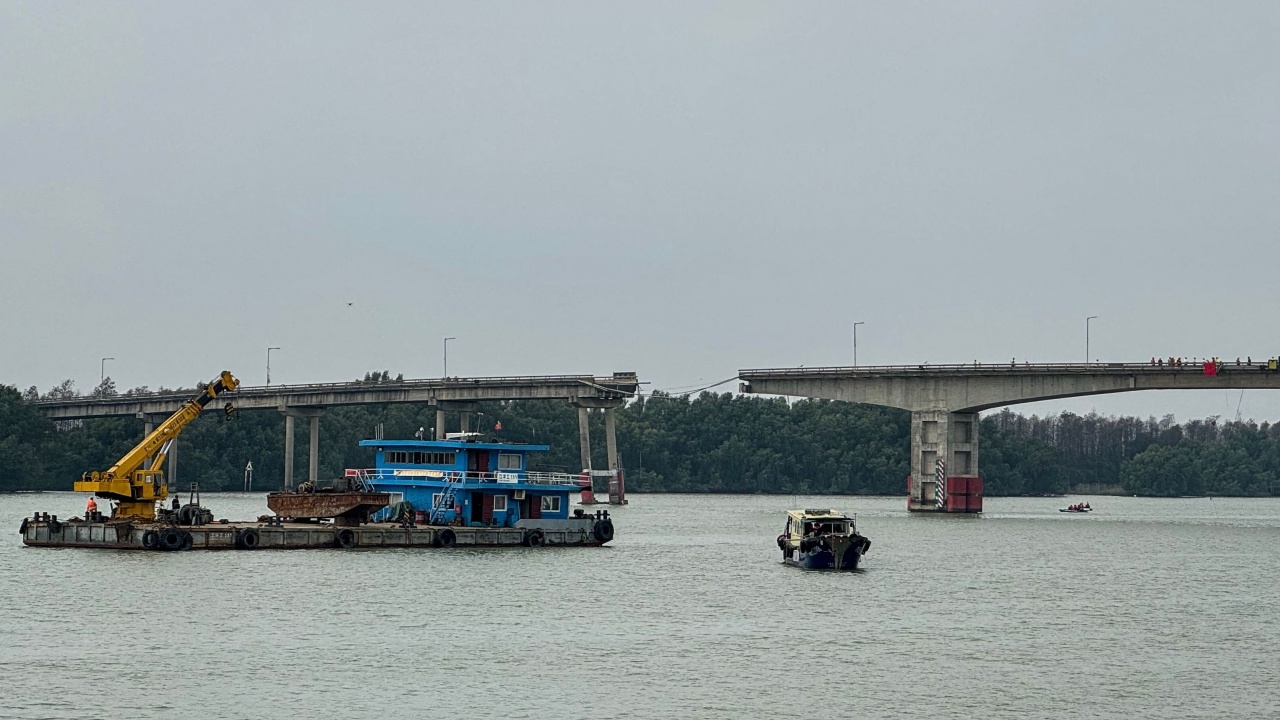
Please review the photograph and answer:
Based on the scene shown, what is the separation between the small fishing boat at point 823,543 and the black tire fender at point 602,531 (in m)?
9.77

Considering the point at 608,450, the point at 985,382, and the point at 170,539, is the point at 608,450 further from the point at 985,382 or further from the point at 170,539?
the point at 170,539

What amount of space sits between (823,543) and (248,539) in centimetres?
2538

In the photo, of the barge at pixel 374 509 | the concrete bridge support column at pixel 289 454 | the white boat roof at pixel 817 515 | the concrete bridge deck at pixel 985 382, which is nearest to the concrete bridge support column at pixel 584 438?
the concrete bridge deck at pixel 985 382

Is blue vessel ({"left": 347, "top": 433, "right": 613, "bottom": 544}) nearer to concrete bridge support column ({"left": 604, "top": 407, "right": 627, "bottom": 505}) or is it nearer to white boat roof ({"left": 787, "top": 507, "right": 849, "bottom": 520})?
white boat roof ({"left": 787, "top": 507, "right": 849, "bottom": 520})

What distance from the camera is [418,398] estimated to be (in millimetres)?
165625

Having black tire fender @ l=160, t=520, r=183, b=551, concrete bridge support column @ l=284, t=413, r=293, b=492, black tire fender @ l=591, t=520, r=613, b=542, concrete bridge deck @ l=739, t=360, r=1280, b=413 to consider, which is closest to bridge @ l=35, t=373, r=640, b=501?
concrete bridge support column @ l=284, t=413, r=293, b=492

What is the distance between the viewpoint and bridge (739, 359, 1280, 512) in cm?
12556

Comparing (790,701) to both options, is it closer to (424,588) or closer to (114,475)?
(424,588)

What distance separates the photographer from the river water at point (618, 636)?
128ft

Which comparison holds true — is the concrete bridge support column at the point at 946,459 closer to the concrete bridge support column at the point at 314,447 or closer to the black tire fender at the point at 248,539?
the concrete bridge support column at the point at 314,447

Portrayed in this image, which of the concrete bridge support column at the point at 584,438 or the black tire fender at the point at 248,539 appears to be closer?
the black tire fender at the point at 248,539

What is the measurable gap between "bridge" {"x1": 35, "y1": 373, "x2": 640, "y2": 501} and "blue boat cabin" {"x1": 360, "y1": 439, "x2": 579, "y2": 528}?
71.8 m

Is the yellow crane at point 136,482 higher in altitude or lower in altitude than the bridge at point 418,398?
lower

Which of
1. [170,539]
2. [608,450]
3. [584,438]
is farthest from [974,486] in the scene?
[170,539]
